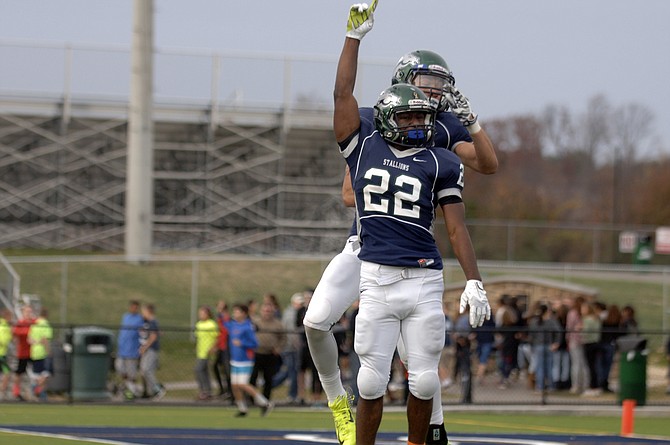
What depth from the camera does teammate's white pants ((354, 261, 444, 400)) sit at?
7.31 metres

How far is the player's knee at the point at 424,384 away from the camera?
289 inches

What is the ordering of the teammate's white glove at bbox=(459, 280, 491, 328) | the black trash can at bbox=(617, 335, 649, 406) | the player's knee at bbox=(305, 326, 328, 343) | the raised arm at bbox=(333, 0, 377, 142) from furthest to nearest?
Answer: the black trash can at bbox=(617, 335, 649, 406) → the player's knee at bbox=(305, 326, 328, 343) → the raised arm at bbox=(333, 0, 377, 142) → the teammate's white glove at bbox=(459, 280, 491, 328)

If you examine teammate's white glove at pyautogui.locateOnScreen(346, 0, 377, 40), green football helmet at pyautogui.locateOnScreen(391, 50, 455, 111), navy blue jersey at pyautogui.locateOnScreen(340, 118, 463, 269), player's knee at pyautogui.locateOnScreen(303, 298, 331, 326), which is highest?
teammate's white glove at pyautogui.locateOnScreen(346, 0, 377, 40)

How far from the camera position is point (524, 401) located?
19453 millimetres

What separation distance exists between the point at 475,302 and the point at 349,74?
155 cm

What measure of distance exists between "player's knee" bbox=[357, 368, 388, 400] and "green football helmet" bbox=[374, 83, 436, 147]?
1.36m

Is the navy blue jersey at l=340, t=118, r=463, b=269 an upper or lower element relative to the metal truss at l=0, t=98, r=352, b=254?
lower

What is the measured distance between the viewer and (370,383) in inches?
289

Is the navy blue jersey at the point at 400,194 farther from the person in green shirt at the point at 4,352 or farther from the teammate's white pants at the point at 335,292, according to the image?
the person in green shirt at the point at 4,352

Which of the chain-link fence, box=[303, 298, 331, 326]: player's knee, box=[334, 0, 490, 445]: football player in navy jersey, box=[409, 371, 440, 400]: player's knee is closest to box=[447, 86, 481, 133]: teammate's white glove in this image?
box=[334, 0, 490, 445]: football player in navy jersey

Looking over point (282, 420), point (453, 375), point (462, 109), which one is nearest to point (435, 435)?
point (462, 109)

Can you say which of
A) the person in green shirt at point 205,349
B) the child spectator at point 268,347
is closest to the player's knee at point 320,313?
the child spectator at point 268,347

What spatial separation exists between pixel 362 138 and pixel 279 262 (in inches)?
1007

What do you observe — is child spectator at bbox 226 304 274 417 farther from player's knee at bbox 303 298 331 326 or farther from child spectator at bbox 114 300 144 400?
player's knee at bbox 303 298 331 326
